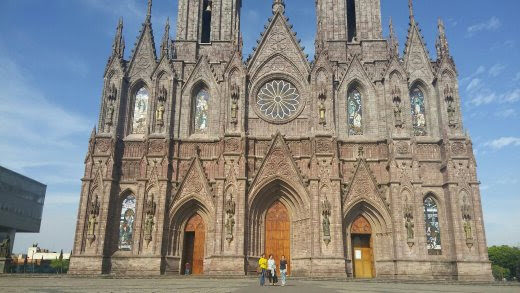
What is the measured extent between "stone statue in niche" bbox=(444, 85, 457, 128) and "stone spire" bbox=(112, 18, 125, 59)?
23385 mm

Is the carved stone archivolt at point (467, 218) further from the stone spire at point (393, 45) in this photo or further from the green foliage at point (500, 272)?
the green foliage at point (500, 272)

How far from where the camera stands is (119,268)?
27219mm

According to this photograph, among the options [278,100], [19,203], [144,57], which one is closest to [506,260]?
[278,100]

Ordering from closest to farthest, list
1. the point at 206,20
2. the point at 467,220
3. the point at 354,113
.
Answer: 1. the point at 467,220
2. the point at 354,113
3. the point at 206,20

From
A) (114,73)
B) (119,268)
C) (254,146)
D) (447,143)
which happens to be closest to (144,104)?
(114,73)

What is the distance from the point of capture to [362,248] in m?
28.6

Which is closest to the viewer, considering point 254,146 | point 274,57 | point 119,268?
point 119,268

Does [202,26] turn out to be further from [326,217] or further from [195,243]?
[326,217]

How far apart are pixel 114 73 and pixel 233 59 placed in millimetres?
8668

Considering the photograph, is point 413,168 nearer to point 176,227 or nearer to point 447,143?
point 447,143

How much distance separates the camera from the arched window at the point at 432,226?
27.4 metres

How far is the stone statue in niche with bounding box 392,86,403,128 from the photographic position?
95.5 ft

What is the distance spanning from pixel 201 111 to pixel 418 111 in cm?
1559

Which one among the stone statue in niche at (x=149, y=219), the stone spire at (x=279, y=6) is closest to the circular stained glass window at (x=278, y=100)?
the stone spire at (x=279, y=6)
